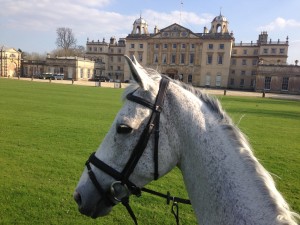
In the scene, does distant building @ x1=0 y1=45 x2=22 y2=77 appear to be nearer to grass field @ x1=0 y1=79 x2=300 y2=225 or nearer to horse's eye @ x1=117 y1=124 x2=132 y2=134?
grass field @ x1=0 y1=79 x2=300 y2=225

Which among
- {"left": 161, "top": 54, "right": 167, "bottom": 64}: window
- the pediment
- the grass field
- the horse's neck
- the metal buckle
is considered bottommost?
the grass field

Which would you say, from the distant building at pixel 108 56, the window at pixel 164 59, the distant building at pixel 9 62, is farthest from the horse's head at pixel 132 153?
the distant building at pixel 108 56

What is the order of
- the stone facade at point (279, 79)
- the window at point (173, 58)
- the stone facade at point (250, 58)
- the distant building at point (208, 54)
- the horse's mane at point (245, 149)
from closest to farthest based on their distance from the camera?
the horse's mane at point (245, 149) < the stone facade at point (279, 79) < the distant building at point (208, 54) < the stone facade at point (250, 58) < the window at point (173, 58)

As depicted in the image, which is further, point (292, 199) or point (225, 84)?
point (225, 84)

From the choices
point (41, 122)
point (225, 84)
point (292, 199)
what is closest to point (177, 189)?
point (292, 199)

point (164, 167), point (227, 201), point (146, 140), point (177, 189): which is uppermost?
point (146, 140)

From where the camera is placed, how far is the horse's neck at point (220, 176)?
171 centimetres

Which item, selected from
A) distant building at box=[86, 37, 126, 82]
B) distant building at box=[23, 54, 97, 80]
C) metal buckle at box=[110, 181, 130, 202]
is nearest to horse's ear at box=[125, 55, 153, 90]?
metal buckle at box=[110, 181, 130, 202]

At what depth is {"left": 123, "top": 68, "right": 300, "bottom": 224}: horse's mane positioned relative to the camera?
1.65m

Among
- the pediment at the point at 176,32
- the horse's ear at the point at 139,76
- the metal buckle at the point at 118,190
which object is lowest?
the metal buckle at the point at 118,190

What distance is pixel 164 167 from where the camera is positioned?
2.03 meters

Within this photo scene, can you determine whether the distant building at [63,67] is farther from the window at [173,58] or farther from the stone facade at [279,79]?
the stone facade at [279,79]

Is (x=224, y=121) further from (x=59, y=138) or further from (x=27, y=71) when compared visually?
(x=27, y=71)

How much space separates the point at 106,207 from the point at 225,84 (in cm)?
7811
